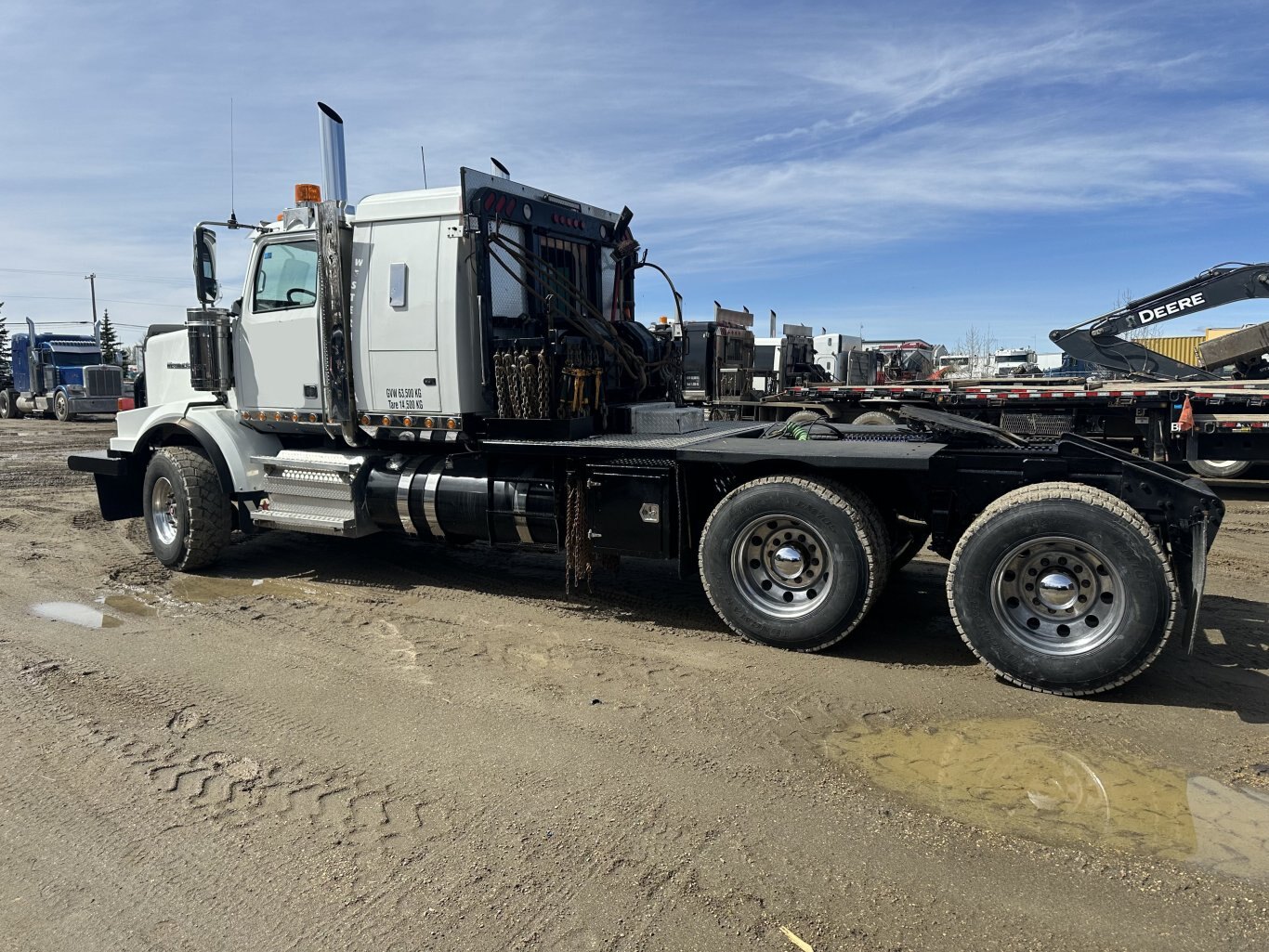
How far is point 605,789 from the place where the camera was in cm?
379

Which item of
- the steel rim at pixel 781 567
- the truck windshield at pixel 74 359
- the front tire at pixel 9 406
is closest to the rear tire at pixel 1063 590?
the steel rim at pixel 781 567

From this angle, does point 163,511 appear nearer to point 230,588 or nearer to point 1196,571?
point 230,588

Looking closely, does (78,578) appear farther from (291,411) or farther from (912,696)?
(912,696)

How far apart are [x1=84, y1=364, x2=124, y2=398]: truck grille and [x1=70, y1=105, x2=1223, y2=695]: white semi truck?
24879mm

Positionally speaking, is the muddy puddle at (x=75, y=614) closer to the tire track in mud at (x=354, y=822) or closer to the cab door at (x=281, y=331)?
the tire track in mud at (x=354, y=822)

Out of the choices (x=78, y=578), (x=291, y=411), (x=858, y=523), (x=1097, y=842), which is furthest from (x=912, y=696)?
(x=78, y=578)

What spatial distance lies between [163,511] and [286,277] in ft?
8.50

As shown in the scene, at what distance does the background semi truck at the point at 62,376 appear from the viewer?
1196 inches

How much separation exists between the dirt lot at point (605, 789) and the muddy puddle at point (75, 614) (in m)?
0.09

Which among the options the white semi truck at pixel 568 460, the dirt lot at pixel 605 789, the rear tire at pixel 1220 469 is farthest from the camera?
the rear tire at pixel 1220 469

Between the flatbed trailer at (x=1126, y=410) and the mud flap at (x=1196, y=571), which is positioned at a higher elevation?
the flatbed trailer at (x=1126, y=410)

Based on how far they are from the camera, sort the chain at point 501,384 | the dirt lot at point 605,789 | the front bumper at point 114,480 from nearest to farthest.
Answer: the dirt lot at point 605,789, the chain at point 501,384, the front bumper at point 114,480

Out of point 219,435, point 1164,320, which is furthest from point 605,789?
point 1164,320

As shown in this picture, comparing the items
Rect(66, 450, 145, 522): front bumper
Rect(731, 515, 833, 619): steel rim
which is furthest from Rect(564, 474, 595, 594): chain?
Rect(66, 450, 145, 522): front bumper
